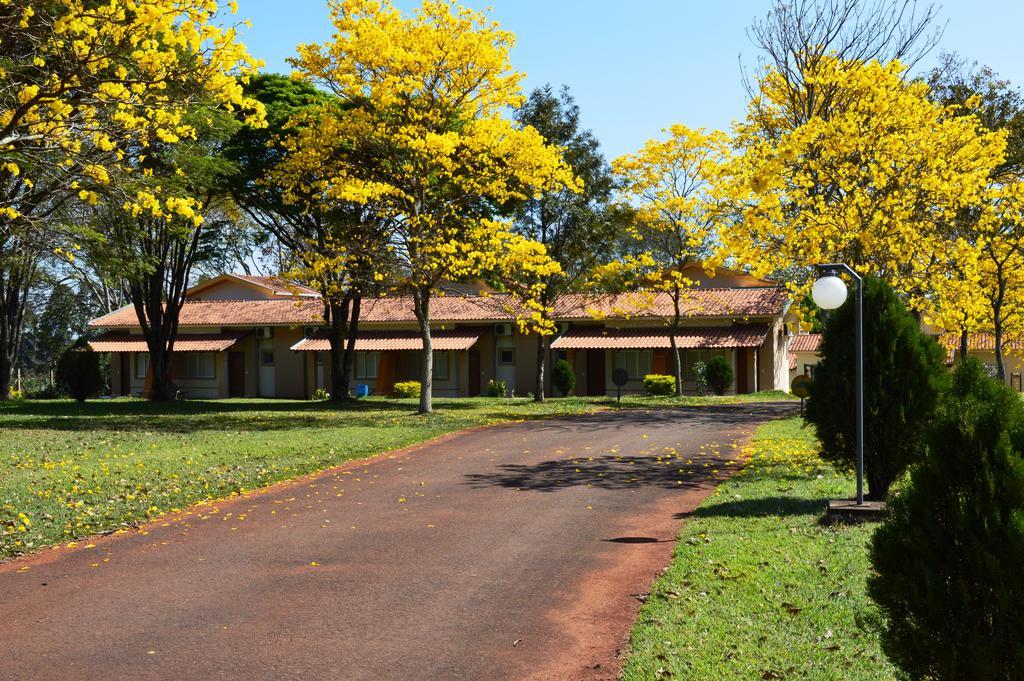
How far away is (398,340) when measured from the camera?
4125 cm

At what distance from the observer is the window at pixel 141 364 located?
45.2m

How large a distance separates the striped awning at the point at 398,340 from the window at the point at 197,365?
16.4 ft

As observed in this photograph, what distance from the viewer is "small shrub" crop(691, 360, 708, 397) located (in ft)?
122

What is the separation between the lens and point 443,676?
556 centimetres

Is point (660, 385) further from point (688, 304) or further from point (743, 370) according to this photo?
point (688, 304)

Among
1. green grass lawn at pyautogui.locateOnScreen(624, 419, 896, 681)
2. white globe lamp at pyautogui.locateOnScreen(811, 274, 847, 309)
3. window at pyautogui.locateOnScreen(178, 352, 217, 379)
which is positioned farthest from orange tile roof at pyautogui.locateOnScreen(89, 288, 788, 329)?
green grass lawn at pyautogui.locateOnScreen(624, 419, 896, 681)

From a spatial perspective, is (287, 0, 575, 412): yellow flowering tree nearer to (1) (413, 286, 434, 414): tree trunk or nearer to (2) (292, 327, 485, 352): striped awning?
(1) (413, 286, 434, 414): tree trunk

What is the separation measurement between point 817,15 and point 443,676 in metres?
18.0

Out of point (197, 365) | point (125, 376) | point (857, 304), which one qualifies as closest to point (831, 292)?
point (857, 304)

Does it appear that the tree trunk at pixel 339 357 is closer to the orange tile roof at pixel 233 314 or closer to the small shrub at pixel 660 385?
the orange tile roof at pixel 233 314

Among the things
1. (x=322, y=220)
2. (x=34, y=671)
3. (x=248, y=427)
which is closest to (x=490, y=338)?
(x=322, y=220)

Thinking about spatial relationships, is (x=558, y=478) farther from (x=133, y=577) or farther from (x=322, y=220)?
(x=322, y=220)

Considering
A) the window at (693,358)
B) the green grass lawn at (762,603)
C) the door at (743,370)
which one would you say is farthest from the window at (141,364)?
the green grass lawn at (762,603)

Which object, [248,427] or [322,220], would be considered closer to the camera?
[248,427]
